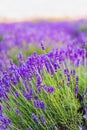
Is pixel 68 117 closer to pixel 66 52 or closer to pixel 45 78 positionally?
pixel 45 78

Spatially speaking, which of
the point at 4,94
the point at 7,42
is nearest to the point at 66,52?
the point at 4,94

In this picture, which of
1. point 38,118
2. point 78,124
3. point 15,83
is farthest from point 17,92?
point 78,124

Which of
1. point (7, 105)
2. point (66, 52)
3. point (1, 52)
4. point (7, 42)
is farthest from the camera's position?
point (7, 42)

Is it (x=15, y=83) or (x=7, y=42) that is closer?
(x=15, y=83)

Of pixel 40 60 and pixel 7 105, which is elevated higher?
pixel 40 60

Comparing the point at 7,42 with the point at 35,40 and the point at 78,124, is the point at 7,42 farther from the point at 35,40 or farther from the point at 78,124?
the point at 78,124

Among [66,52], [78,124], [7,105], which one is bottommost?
[78,124]

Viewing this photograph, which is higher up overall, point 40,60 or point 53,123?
point 40,60

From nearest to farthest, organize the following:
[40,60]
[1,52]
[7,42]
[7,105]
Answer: [7,105], [40,60], [1,52], [7,42]

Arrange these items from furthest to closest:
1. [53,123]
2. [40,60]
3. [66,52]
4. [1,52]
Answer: [1,52] → [66,52] → [40,60] → [53,123]
